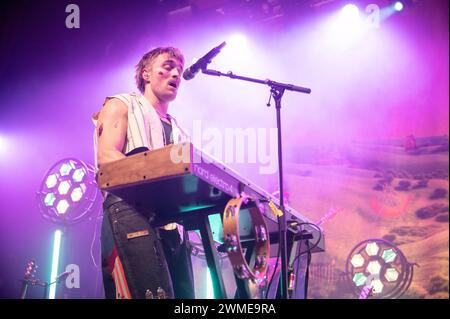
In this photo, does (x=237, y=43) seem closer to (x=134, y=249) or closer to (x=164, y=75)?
(x=164, y=75)

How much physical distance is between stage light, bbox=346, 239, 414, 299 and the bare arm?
4234 millimetres

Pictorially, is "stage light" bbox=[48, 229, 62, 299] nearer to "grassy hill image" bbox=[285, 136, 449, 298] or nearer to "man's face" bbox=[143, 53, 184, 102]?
"grassy hill image" bbox=[285, 136, 449, 298]

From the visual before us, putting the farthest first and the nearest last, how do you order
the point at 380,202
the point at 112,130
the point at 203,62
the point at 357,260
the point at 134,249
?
the point at 380,202 < the point at 357,260 < the point at 203,62 < the point at 112,130 < the point at 134,249

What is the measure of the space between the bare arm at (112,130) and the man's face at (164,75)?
35 centimetres

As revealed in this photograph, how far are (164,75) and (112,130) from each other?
58cm

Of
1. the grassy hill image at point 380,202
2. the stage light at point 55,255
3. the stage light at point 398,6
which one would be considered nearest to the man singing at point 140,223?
the stage light at point 55,255

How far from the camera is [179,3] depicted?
5184 mm

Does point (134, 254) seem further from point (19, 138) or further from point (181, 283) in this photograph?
point (19, 138)

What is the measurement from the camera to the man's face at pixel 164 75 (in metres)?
2.38

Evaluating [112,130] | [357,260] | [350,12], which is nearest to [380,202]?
[357,260]

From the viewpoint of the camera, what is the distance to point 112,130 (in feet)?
6.38
